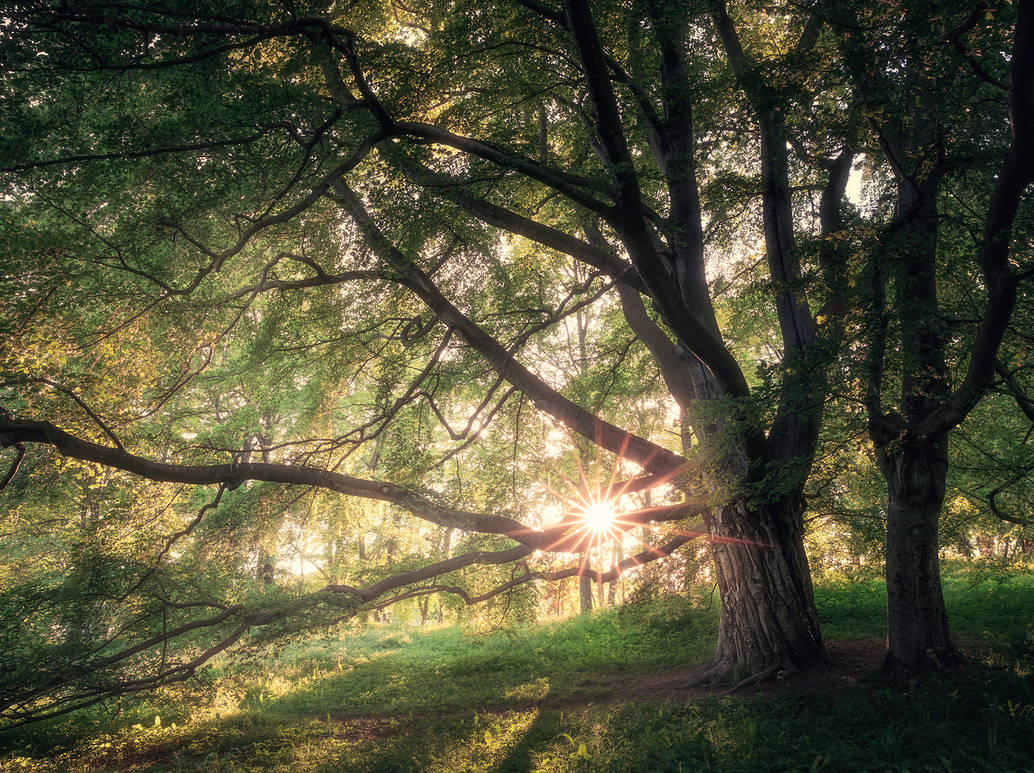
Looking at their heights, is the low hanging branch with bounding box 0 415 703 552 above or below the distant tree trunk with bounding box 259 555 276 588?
above

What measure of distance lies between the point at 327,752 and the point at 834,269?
27.4 feet

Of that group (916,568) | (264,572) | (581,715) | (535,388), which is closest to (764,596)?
(916,568)

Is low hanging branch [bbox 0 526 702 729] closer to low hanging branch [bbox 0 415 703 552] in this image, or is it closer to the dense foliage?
the dense foliage

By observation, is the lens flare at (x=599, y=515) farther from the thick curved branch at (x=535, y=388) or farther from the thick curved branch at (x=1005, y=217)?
the thick curved branch at (x=1005, y=217)

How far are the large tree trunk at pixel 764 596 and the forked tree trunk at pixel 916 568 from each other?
99 centimetres

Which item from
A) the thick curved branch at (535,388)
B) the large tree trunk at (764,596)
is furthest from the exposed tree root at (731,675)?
the thick curved branch at (535,388)

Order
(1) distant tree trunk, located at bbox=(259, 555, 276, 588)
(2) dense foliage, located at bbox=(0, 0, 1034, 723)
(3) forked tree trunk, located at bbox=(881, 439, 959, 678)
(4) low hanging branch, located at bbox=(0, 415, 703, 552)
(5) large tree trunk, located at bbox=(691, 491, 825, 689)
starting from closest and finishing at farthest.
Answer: (2) dense foliage, located at bbox=(0, 0, 1034, 723), (4) low hanging branch, located at bbox=(0, 415, 703, 552), (3) forked tree trunk, located at bbox=(881, 439, 959, 678), (5) large tree trunk, located at bbox=(691, 491, 825, 689), (1) distant tree trunk, located at bbox=(259, 555, 276, 588)

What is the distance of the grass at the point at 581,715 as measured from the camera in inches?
191

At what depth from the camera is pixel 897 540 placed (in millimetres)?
6594

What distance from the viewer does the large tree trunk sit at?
704 centimetres

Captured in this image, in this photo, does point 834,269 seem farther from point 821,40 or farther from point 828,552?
point 828,552

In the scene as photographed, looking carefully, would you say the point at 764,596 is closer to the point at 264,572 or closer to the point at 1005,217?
the point at 1005,217

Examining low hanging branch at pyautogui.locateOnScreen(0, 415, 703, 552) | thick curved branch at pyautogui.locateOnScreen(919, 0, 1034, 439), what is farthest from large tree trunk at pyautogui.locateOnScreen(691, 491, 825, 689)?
thick curved branch at pyautogui.locateOnScreen(919, 0, 1034, 439)

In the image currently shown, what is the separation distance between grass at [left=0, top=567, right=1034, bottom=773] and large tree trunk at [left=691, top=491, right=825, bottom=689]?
0.80 m
